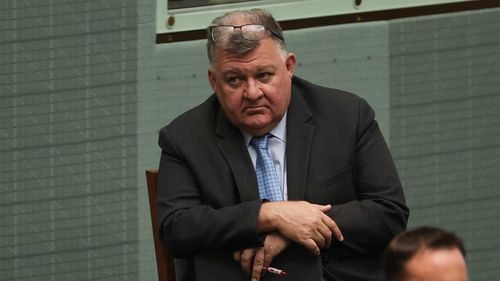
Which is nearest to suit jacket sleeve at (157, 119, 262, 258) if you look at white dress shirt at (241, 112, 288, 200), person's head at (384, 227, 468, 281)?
white dress shirt at (241, 112, 288, 200)

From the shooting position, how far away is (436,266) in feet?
11.3

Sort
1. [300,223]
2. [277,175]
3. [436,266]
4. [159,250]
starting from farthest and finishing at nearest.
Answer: [159,250] → [277,175] → [300,223] → [436,266]

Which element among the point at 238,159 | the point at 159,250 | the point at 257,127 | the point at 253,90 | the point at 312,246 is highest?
the point at 253,90

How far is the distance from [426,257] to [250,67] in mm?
1414

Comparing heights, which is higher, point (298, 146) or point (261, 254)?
point (298, 146)

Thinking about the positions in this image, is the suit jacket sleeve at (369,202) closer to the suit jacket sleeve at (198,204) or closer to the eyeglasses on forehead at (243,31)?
the suit jacket sleeve at (198,204)

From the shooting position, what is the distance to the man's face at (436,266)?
3.43m

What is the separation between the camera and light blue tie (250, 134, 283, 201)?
15.6 ft

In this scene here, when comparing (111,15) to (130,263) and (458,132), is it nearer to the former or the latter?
(130,263)

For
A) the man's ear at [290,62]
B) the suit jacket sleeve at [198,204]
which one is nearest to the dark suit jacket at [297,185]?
the suit jacket sleeve at [198,204]

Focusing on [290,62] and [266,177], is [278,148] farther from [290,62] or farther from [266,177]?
[290,62]

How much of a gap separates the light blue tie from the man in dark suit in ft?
0.05

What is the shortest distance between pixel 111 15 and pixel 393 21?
48.2 inches

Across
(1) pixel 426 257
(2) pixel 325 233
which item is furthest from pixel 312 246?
(1) pixel 426 257
